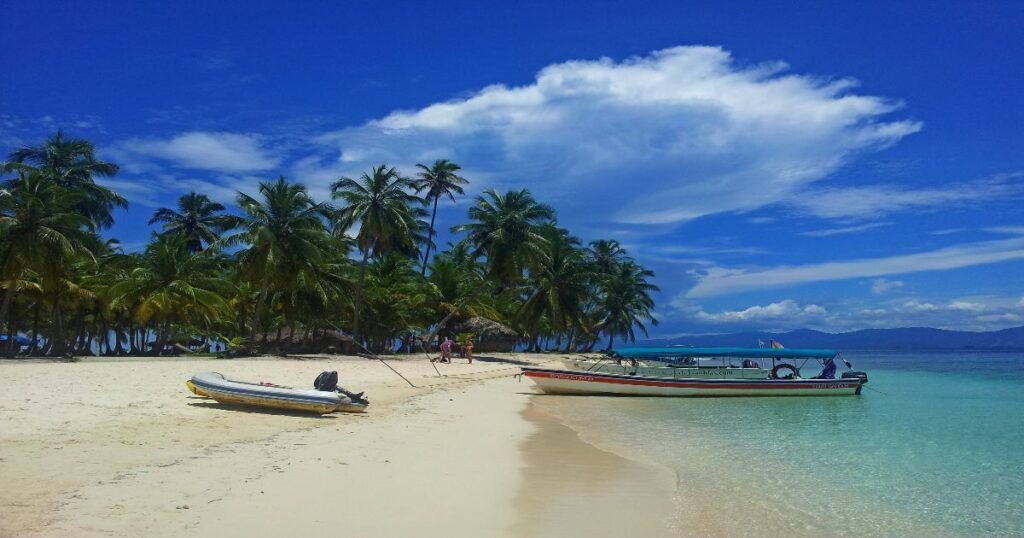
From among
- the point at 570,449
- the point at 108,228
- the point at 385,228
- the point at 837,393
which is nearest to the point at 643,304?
the point at 385,228

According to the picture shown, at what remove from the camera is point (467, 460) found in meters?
10.0

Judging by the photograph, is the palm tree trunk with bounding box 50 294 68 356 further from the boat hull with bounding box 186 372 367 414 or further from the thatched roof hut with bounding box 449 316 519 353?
the boat hull with bounding box 186 372 367 414

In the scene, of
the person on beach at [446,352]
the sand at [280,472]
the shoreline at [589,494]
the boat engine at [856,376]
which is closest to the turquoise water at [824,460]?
the shoreline at [589,494]

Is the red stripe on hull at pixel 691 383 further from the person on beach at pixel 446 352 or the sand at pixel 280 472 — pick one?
the person on beach at pixel 446 352

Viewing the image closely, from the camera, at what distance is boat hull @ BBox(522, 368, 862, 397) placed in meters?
22.8

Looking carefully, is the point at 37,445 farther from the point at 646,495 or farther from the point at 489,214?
the point at 489,214

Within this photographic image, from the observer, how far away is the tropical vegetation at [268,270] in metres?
28.4

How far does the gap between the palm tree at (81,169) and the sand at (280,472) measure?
3636cm

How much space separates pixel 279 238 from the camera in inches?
1240

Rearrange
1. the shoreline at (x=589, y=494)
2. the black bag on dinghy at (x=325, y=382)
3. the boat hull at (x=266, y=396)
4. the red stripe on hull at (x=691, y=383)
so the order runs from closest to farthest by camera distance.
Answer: the shoreline at (x=589, y=494)
the boat hull at (x=266, y=396)
the black bag on dinghy at (x=325, y=382)
the red stripe on hull at (x=691, y=383)

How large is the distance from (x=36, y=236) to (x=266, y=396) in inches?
759

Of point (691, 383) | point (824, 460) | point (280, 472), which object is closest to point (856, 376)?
point (691, 383)

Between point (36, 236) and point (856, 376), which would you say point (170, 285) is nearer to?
point (36, 236)

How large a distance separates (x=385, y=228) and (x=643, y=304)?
1300 inches
